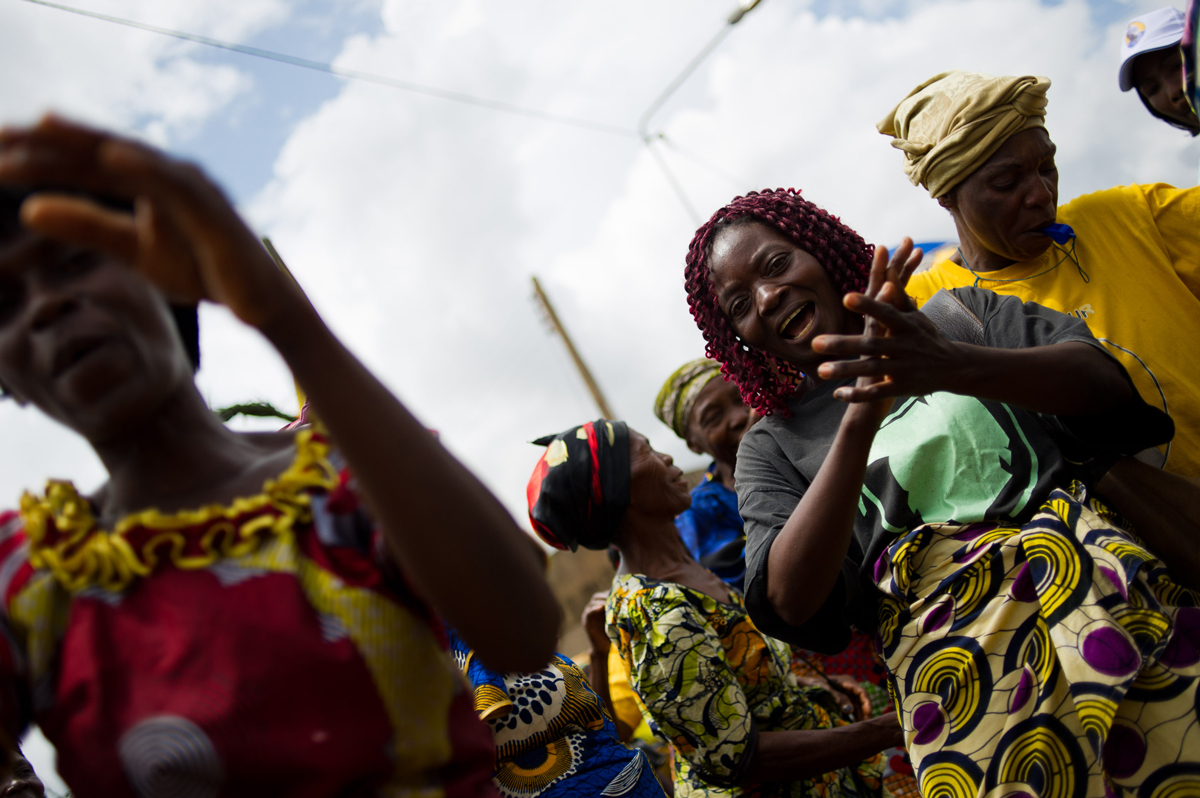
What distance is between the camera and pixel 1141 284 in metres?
2.71

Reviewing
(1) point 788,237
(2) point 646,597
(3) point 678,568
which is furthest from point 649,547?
(1) point 788,237

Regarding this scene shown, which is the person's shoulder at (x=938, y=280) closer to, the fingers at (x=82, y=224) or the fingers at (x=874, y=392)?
the fingers at (x=874, y=392)

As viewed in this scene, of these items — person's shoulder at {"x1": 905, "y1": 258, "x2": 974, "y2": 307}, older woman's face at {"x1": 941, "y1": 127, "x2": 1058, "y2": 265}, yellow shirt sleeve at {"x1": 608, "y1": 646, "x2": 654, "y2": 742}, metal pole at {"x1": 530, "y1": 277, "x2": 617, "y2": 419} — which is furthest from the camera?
metal pole at {"x1": 530, "y1": 277, "x2": 617, "y2": 419}

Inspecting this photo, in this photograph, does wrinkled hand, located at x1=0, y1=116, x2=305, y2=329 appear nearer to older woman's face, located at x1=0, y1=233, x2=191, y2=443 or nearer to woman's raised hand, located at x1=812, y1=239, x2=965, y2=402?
older woman's face, located at x1=0, y1=233, x2=191, y2=443

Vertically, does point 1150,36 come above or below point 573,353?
below

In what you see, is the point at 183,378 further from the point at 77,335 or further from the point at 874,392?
the point at 874,392

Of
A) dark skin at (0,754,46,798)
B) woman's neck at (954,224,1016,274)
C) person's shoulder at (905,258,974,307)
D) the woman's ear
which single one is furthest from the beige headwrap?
dark skin at (0,754,46,798)

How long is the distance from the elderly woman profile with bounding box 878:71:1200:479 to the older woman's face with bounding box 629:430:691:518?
1.33 m

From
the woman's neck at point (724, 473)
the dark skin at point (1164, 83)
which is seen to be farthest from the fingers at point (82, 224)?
the woman's neck at point (724, 473)

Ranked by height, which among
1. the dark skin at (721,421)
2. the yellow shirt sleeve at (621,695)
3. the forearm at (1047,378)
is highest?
the dark skin at (721,421)

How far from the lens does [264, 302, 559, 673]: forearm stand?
985 millimetres

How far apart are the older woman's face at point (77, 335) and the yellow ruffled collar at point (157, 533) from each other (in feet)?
0.42

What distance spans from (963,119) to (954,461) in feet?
5.12

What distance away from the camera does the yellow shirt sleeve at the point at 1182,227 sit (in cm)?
273
